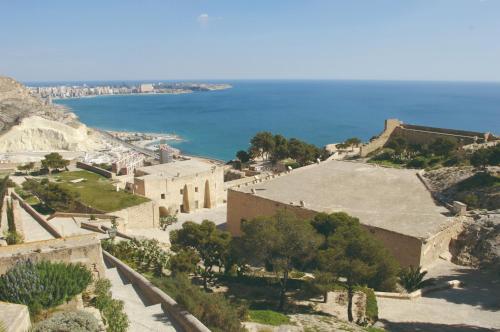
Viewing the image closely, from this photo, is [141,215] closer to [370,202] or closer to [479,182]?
[370,202]

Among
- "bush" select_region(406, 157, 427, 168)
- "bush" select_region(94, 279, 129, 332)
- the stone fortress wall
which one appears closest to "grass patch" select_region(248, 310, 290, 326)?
"bush" select_region(94, 279, 129, 332)

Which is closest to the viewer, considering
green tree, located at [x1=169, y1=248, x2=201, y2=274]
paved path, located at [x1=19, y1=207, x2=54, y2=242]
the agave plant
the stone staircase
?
the stone staircase

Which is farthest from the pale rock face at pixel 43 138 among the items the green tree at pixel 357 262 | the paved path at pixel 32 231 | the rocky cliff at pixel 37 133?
the green tree at pixel 357 262

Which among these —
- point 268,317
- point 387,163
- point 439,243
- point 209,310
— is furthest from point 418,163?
point 209,310

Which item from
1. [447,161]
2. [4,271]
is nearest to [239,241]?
[4,271]

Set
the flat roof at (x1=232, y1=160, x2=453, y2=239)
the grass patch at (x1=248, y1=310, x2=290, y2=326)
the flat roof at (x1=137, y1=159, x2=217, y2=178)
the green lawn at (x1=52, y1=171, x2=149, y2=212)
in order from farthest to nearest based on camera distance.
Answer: the flat roof at (x1=137, y1=159, x2=217, y2=178) → the green lawn at (x1=52, y1=171, x2=149, y2=212) → the flat roof at (x1=232, y1=160, x2=453, y2=239) → the grass patch at (x1=248, y1=310, x2=290, y2=326)

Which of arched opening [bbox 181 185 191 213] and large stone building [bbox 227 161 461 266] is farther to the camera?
arched opening [bbox 181 185 191 213]

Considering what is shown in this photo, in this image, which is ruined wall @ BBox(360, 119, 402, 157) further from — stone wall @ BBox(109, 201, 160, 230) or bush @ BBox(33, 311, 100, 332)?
bush @ BBox(33, 311, 100, 332)
